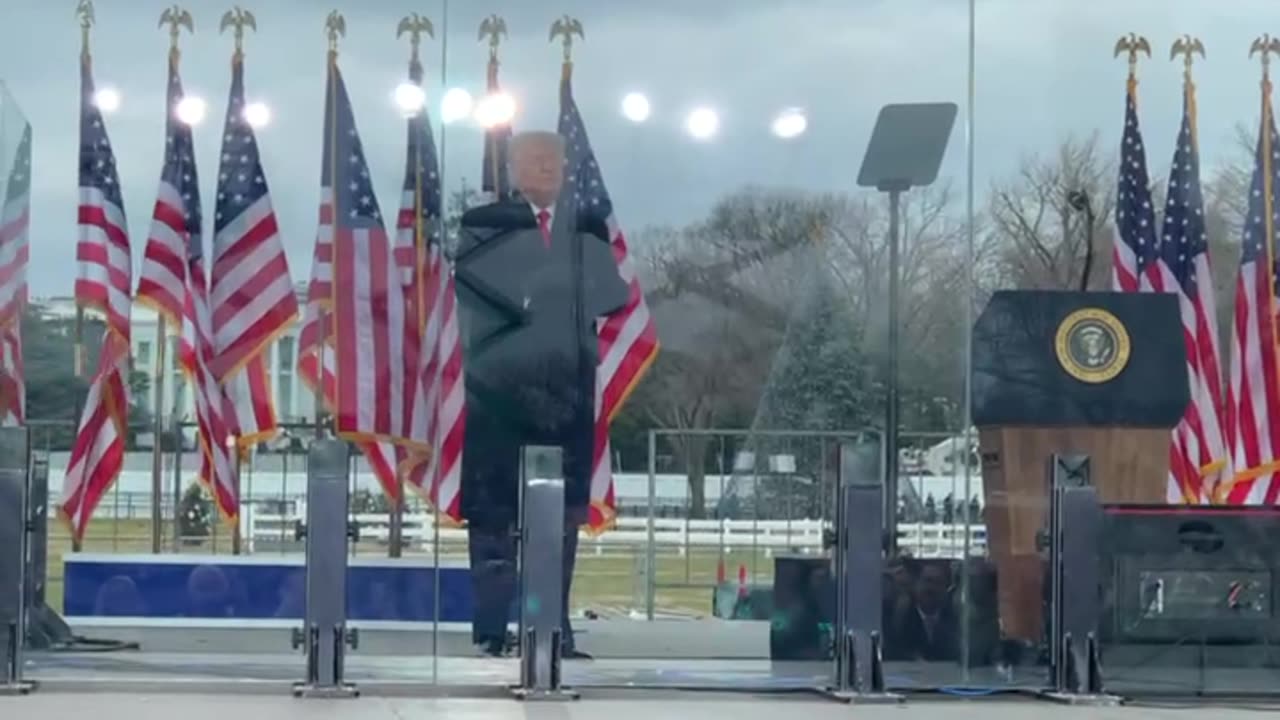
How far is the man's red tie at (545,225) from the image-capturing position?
11211mm

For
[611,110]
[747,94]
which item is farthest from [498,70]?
[747,94]

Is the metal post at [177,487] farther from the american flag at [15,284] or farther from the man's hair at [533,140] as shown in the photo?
the man's hair at [533,140]

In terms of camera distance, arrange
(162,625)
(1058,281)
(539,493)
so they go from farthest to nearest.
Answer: (1058,281) → (162,625) → (539,493)

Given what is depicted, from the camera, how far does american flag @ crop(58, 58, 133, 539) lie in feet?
35.7

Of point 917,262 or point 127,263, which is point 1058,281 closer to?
point 917,262

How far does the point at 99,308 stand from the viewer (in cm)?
1088

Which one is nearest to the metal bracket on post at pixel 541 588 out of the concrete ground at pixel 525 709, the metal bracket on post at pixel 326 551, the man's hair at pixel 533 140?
the concrete ground at pixel 525 709

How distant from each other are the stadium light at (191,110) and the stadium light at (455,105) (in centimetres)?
133

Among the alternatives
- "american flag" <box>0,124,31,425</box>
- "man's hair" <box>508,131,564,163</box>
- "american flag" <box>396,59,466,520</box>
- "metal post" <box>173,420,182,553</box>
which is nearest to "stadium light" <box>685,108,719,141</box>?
"man's hair" <box>508,131,564,163</box>

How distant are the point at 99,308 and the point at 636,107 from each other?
3179 millimetres

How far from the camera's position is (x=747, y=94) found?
1130cm

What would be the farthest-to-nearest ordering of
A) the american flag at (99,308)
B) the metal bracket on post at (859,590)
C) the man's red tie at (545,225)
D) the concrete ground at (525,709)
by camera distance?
the man's red tie at (545,225), the american flag at (99,308), the metal bracket on post at (859,590), the concrete ground at (525,709)

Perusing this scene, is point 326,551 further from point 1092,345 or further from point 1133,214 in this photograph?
point 1133,214

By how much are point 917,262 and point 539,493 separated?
8.96 feet
